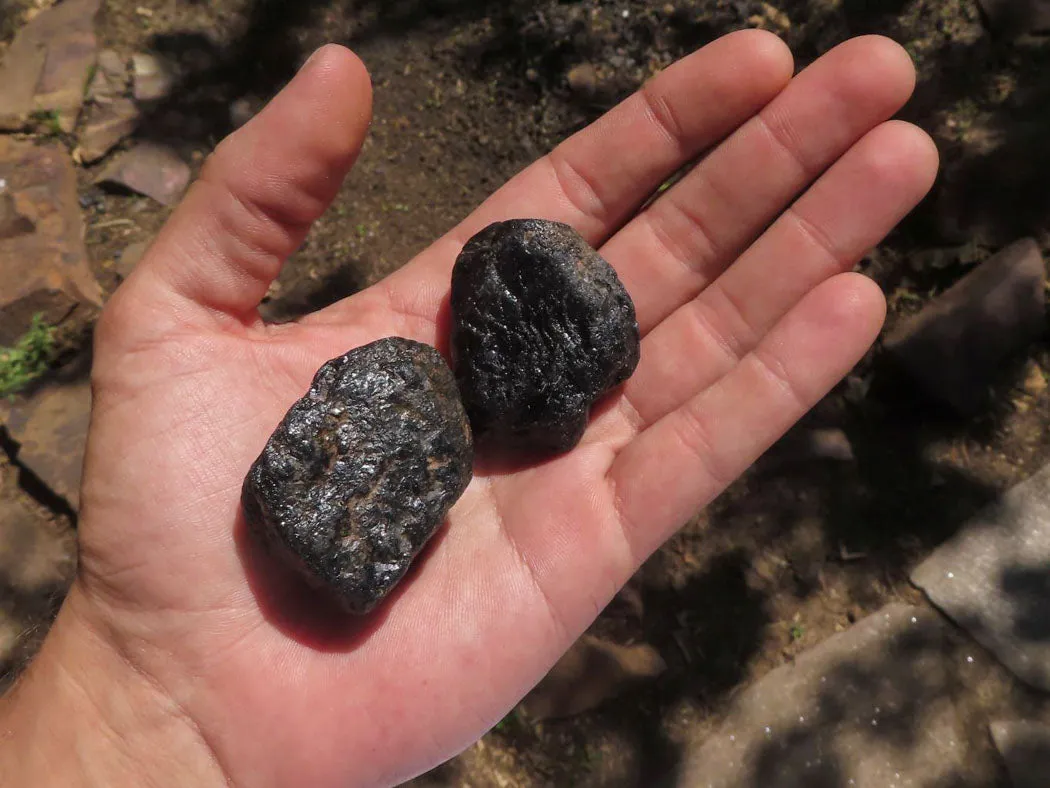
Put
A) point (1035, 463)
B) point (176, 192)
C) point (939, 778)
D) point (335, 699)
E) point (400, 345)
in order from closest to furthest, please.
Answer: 1. point (335, 699)
2. point (400, 345)
3. point (939, 778)
4. point (1035, 463)
5. point (176, 192)

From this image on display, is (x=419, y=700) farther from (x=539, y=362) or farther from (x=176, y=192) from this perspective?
(x=176, y=192)

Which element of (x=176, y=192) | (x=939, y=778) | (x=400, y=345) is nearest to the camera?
(x=400, y=345)

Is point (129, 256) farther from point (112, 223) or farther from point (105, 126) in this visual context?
point (105, 126)

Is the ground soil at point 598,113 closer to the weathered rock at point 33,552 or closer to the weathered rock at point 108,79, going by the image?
the weathered rock at point 108,79

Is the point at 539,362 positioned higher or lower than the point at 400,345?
lower

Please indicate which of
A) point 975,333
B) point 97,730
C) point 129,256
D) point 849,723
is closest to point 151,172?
point 129,256

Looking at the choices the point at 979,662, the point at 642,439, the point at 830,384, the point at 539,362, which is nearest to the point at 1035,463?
the point at 979,662

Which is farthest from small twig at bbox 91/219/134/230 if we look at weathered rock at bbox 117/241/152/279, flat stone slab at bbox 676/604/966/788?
flat stone slab at bbox 676/604/966/788
